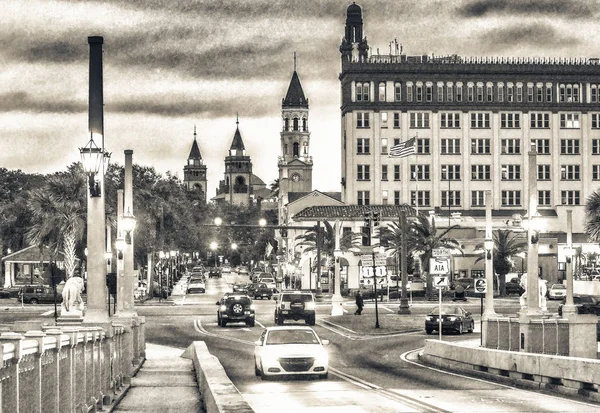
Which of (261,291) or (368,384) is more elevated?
(261,291)

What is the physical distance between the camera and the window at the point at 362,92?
475 ft

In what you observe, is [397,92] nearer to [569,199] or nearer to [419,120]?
[419,120]

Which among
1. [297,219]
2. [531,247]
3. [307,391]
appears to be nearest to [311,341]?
[307,391]

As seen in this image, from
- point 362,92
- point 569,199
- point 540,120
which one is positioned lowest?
point 569,199

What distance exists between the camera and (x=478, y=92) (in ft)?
484

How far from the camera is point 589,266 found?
134875mm

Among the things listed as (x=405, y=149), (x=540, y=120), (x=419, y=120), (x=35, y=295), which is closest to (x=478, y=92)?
(x=419, y=120)

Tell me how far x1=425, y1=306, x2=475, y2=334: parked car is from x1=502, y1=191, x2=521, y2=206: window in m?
92.6

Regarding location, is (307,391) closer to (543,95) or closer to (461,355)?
(461,355)

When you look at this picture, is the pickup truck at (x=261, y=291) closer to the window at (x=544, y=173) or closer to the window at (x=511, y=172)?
the window at (x=511, y=172)

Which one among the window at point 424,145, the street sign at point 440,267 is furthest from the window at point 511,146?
the street sign at point 440,267

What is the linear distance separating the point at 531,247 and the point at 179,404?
15936 mm

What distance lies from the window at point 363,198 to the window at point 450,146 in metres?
11.3

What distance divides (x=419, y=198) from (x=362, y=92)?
15.0 m
